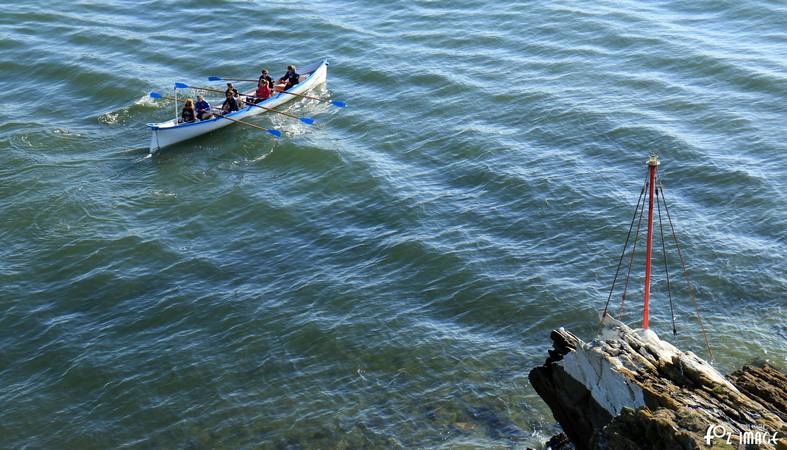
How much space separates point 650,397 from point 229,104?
1100 inches

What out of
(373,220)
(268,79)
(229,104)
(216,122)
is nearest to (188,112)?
(216,122)

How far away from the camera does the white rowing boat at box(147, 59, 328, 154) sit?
124ft

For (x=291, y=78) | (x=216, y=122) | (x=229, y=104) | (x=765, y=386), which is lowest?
(x=216, y=122)

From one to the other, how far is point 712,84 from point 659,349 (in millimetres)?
27002

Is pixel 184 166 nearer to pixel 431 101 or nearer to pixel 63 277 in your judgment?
pixel 63 277

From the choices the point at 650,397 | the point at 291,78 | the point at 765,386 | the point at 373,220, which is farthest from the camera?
the point at 291,78

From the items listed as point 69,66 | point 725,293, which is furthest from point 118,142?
point 725,293

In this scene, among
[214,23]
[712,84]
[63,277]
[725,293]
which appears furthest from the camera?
[214,23]

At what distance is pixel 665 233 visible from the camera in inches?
1190

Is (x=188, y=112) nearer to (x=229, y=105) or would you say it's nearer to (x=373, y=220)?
(x=229, y=105)

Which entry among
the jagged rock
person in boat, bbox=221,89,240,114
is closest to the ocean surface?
person in boat, bbox=221,89,240,114

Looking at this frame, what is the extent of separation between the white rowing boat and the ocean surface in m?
0.56

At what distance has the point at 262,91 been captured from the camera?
42.0 metres

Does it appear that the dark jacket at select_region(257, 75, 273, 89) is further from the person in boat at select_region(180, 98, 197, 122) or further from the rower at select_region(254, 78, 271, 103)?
the person in boat at select_region(180, 98, 197, 122)
